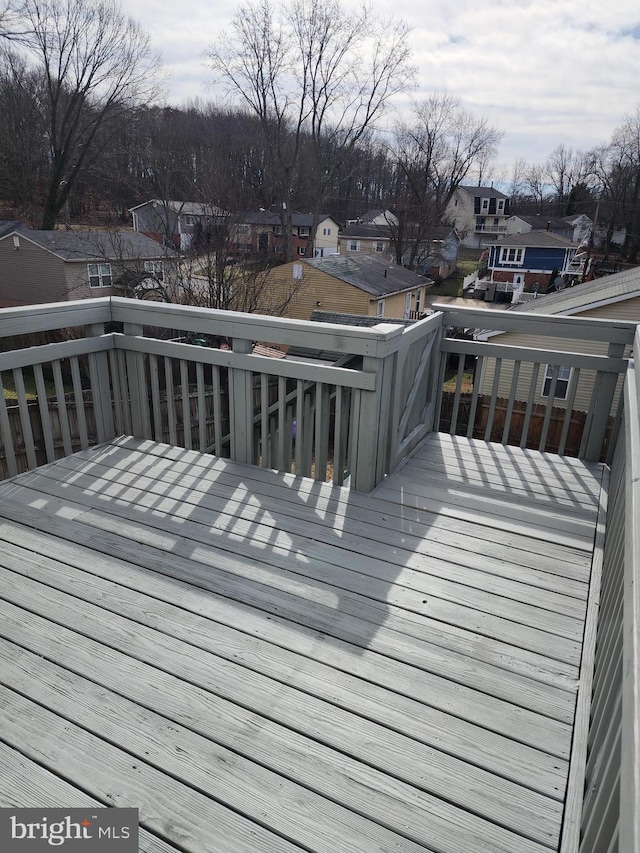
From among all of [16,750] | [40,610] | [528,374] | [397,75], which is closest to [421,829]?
[16,750]

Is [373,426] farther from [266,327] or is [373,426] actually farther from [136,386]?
[136,386]

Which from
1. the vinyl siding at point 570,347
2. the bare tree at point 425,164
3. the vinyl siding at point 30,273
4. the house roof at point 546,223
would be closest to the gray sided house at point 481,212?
the house roof at point 546,223

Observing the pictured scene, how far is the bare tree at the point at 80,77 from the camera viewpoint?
23.3m

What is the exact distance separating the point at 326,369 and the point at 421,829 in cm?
208

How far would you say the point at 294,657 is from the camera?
193 centimetres

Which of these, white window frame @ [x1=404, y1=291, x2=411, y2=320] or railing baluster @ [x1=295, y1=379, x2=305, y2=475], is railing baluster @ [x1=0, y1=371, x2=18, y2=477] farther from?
white window frame @ [x1=404, y1=291, x2=411, y2=320]

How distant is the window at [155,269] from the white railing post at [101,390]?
10.8 meters

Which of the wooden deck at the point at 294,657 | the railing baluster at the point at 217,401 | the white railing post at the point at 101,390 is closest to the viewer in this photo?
the wooden deck at the point at 294,657

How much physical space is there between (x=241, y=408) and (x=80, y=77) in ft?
92.3

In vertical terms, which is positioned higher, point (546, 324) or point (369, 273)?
point (546, 324)

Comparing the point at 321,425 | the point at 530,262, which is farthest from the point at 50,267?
the point at 530,262

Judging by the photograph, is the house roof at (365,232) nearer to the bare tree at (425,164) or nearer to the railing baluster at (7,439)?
the bare tree at (425,164)

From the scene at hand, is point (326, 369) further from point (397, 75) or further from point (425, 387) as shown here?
point (397, 75)

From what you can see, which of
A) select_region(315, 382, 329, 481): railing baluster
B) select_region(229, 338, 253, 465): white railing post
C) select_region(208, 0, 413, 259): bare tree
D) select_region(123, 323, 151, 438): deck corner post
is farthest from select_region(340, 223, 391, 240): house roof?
select_region(315, 382, 329, 481): railing baluster
